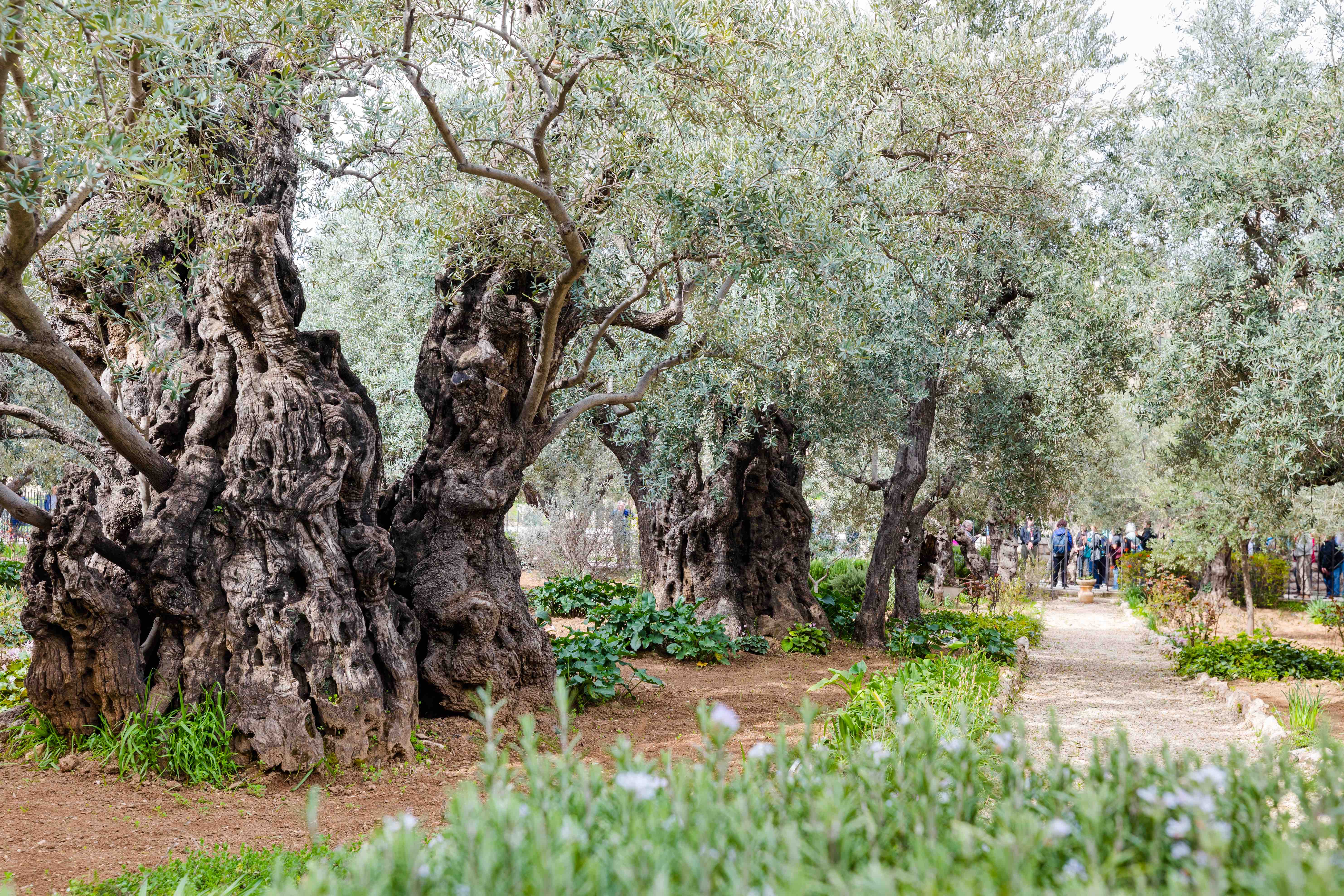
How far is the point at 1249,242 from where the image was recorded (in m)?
8.76

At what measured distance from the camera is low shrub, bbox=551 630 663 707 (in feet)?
23.9

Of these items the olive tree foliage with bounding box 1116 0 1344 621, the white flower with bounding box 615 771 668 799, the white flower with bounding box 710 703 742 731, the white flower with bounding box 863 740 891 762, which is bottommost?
the white flower with bounding box 863 740 891 762

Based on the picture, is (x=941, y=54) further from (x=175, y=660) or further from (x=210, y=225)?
(x=175, y=660)

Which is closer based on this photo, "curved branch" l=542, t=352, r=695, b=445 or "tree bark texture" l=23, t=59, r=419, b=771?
"tree bark texture" l=23, t=59, r=419, b=771

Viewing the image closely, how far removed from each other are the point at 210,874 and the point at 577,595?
9173 mm

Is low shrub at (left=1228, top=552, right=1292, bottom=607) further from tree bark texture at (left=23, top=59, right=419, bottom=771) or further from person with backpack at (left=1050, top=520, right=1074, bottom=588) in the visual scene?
tree bark texture at (left=23, top=59, right=419, bottom=771)

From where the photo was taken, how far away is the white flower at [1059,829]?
5.62ft

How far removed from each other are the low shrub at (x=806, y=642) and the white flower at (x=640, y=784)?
29.8 feet

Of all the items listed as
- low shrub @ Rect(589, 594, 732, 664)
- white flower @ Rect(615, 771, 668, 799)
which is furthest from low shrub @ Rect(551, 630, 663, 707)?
white flower @ Rect(615, 771, 668, 799)

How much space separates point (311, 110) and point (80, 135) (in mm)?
1627

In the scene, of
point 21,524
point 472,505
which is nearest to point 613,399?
point 472,505

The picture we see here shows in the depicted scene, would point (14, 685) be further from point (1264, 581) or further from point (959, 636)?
point (1264, 581)

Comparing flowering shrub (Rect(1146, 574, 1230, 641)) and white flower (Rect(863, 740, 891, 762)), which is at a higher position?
white flower (Rect(863, 740, 891, 762))

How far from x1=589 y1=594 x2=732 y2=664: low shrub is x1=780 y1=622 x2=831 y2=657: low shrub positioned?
0.90 meters
